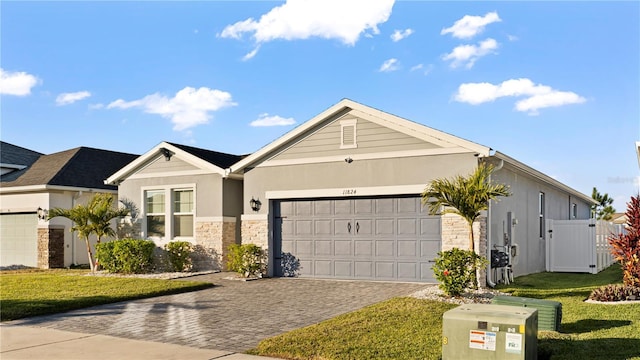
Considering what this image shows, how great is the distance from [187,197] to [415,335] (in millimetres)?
A: 12594

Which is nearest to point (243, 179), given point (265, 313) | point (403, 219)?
point (403, 219)

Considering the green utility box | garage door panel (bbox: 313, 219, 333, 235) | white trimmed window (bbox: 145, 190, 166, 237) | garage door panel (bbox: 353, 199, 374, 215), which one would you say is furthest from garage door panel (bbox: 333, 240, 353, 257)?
the green utility box

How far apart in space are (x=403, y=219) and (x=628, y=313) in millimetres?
6270

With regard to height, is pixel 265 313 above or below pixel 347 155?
below

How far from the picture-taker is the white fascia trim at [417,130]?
14156 mm

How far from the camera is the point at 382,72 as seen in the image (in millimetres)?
14688

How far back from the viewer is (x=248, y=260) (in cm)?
1678

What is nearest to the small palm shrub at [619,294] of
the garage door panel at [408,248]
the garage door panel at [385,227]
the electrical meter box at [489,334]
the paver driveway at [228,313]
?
the paver driveway at [228,313]

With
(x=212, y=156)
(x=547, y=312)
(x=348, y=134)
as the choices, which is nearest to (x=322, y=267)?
(x=348, y=134)

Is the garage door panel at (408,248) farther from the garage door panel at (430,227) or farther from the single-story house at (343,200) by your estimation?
the garage door panel at (430,227)

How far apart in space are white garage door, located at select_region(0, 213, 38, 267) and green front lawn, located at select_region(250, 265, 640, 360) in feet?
55.2

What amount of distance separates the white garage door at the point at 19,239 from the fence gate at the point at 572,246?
1977cm

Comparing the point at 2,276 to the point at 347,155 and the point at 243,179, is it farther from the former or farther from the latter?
the point at 347,155

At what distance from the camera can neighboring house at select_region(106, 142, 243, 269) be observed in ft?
61.6
